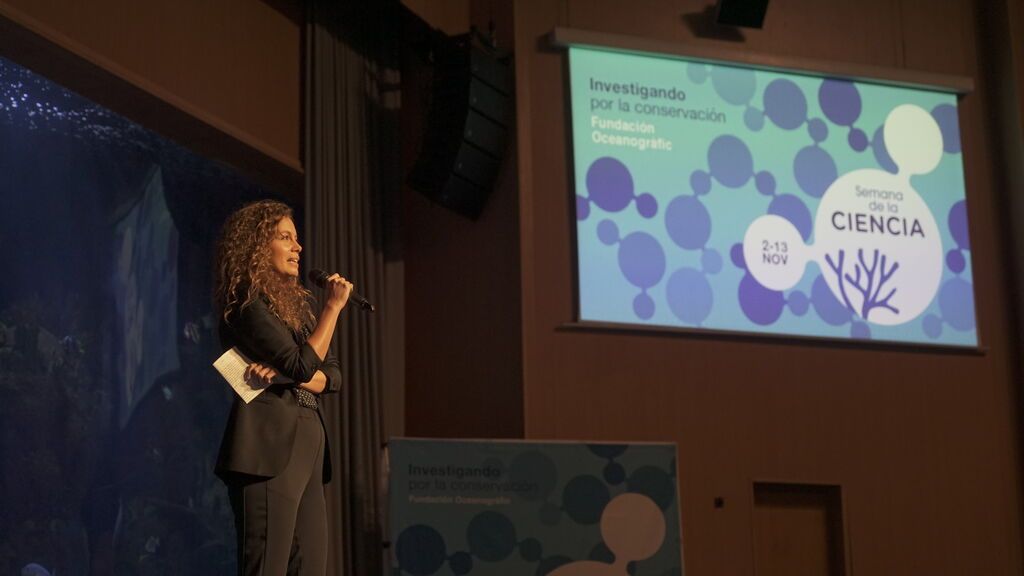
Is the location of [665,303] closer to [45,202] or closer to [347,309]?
[347,309]

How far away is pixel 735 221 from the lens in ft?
19.3

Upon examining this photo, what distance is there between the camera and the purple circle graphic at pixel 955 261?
20.2 ft

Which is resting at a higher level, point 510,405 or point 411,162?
point 411,162

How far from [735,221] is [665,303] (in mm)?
521

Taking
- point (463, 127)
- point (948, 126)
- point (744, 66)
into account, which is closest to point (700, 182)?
point (744, 66)

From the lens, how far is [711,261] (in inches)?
227

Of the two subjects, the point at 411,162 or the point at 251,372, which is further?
the point at 411,162

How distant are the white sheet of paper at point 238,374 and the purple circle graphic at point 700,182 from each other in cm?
302

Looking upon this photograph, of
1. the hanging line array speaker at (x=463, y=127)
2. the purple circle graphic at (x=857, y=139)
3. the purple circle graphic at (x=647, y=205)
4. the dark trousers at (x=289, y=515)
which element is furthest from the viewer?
the purple circle graphic at (x=857, y=139)

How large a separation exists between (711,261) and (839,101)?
3.56ft

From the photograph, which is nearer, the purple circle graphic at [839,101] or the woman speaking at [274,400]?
the woman speaking at [274,400]

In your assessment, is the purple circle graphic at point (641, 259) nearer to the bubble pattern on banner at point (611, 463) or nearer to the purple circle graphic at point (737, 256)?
the purple circle graphic at point (737, 256)

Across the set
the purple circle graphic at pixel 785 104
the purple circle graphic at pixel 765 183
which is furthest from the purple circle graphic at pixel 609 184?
the purple circle graphic at pixel 785 104

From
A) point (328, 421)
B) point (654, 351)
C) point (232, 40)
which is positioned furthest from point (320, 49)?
point (654, 351)
